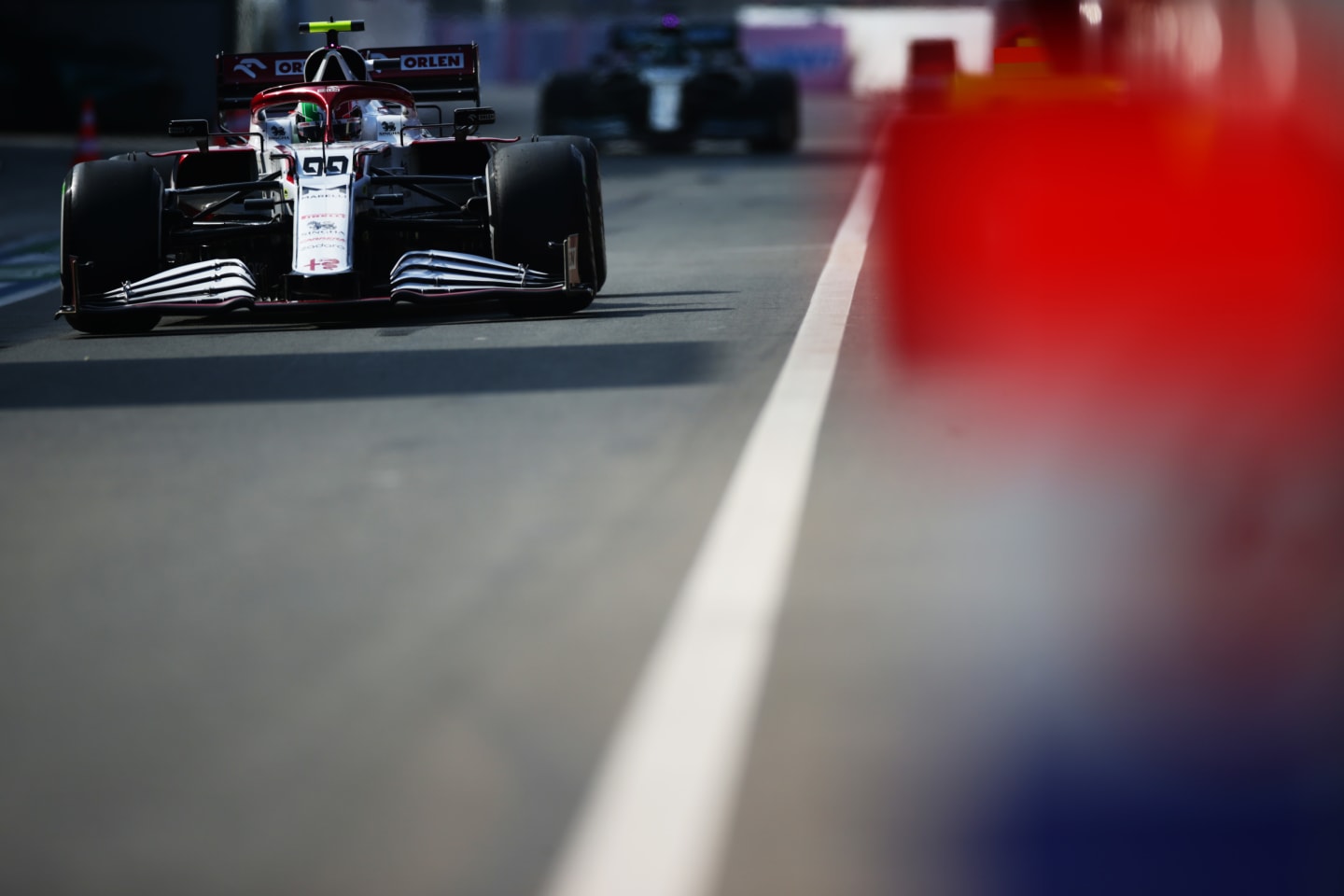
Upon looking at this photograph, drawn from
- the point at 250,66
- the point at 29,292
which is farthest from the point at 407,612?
the point at 29,292

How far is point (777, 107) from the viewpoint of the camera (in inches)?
1108

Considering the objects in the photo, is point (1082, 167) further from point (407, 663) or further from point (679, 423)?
point (407, 663)

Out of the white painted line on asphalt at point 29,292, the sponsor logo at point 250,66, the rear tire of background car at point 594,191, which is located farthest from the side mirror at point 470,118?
the white painted line on asphalt at point 29,292

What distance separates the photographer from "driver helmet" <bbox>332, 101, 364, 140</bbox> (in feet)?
37.0

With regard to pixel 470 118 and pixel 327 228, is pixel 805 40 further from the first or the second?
pixel 327 228

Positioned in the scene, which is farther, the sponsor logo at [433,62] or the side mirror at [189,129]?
the sponsor logo at [433,62]

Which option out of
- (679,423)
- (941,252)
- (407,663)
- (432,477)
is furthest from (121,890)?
(941,252)

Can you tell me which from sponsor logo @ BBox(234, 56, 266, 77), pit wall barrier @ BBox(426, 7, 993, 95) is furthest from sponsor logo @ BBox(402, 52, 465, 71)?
pit wall barrier @ BBox(426, 7, 993, 95)

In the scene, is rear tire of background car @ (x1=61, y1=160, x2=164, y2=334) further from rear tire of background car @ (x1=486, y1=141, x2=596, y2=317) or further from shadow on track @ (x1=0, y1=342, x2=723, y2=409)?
rear tire of background car @ (x1=486, y1=141, x2=596, y2=317)

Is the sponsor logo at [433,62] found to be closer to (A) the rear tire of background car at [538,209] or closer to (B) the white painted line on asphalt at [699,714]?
(A) the rear tire of background car at [538,209]

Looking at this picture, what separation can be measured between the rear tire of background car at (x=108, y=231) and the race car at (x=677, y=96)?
17.7 meters

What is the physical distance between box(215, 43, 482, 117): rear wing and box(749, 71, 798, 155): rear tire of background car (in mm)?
14970

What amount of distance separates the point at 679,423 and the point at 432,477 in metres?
1.01

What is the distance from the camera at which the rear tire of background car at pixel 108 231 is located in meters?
10.6
